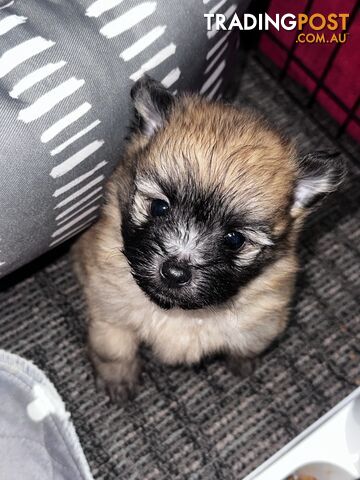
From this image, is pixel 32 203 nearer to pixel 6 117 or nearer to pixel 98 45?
pixel 6 117

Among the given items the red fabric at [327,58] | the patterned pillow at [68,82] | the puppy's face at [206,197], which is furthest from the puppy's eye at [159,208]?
the red fabric at [327,58]

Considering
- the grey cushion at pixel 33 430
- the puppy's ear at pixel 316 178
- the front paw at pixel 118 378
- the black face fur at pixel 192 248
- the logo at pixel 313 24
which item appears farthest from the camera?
the logo at pixel 313 24

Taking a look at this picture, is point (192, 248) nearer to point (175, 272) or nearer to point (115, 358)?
point (175, 272)

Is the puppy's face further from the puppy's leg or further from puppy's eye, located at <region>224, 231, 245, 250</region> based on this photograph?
the puppy's leg

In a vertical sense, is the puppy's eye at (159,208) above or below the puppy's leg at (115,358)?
above

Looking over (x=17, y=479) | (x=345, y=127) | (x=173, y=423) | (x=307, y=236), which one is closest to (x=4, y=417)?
(x=17, y=479)

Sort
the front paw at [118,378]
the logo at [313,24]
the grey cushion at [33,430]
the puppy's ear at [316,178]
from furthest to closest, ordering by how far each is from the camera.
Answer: the logo at [313,24]
the front paw at [118,378]
the grey cushion at [33,430]
the puppy's ear at [316,178]

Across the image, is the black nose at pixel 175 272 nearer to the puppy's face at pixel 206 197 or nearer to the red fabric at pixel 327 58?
the puppy's face at pixel 206 197
